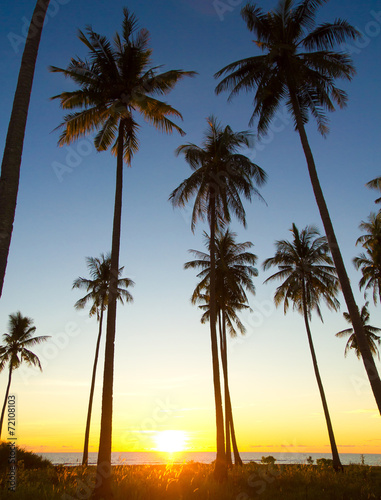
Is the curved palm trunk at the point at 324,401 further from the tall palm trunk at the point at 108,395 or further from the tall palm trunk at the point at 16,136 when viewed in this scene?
the tall palm trunk at the point at 16,136

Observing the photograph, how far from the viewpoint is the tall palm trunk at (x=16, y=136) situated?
5.72m

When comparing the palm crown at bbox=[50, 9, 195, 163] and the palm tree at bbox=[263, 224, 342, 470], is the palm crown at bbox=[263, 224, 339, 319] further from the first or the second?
the palm crown at bbox=[50, 9, 195, 163]

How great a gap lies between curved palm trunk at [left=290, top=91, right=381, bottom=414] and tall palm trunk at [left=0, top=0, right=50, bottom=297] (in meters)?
9.05

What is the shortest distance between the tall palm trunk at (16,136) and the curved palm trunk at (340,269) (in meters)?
9.05

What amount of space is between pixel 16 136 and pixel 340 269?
9.46 m

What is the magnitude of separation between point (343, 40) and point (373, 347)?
106 ft

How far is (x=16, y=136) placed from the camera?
656cm

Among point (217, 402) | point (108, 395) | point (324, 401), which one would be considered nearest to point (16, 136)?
point (108, 395)

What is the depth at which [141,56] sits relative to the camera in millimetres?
14430

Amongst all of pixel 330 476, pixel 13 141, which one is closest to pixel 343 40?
pixel 13 141

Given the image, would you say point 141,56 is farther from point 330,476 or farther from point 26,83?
point 330,476

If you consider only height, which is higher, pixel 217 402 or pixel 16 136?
pixel 16 136

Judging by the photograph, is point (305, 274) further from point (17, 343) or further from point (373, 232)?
point (17, 343)

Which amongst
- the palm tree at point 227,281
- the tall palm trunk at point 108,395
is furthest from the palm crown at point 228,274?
the tall palm trunk at point 108,395
